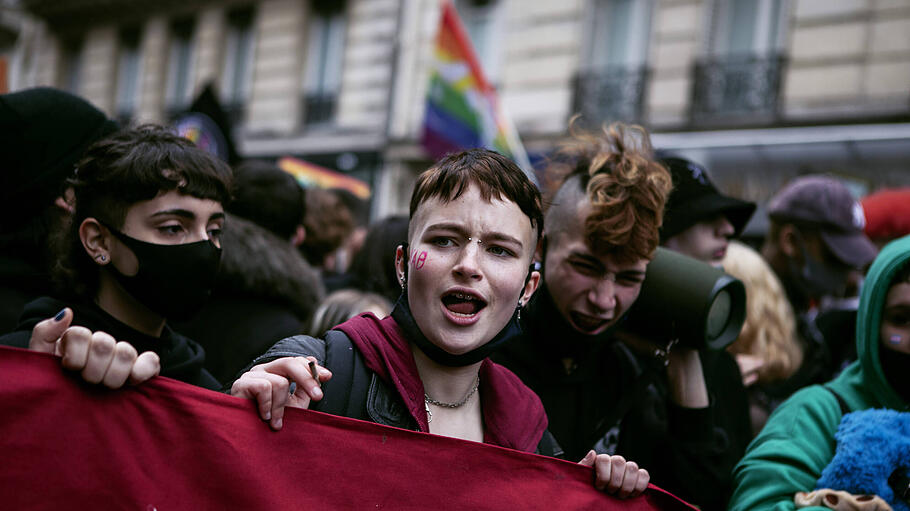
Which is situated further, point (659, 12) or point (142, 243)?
point (659, 12)

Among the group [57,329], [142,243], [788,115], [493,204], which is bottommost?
[57,329]

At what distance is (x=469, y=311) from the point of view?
1.69 meters

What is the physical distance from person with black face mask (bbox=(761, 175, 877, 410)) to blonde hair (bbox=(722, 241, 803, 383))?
0.18 meters

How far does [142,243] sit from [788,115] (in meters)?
9.43

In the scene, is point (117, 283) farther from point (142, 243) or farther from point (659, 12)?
point (659, 12)

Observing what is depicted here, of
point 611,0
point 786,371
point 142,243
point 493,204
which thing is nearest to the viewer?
point 493,204

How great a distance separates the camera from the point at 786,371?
336cm

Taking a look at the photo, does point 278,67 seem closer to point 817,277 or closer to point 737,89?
point 737,89

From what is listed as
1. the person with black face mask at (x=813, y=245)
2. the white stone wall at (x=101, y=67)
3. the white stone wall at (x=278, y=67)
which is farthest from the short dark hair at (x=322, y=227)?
the white stone wall at (x=101, y=67)

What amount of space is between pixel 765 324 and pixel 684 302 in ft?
4.27

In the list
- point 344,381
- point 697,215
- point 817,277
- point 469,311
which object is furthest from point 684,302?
point 817,277

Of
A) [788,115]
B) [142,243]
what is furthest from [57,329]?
→ [788,115]

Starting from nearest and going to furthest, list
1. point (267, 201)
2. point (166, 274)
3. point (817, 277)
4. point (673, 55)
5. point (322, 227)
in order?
point (166, 274) < point (267, 201) < point (817, 277) < point (322, 227) < point (673, 55)

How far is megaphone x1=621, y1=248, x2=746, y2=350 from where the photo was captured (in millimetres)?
2270
